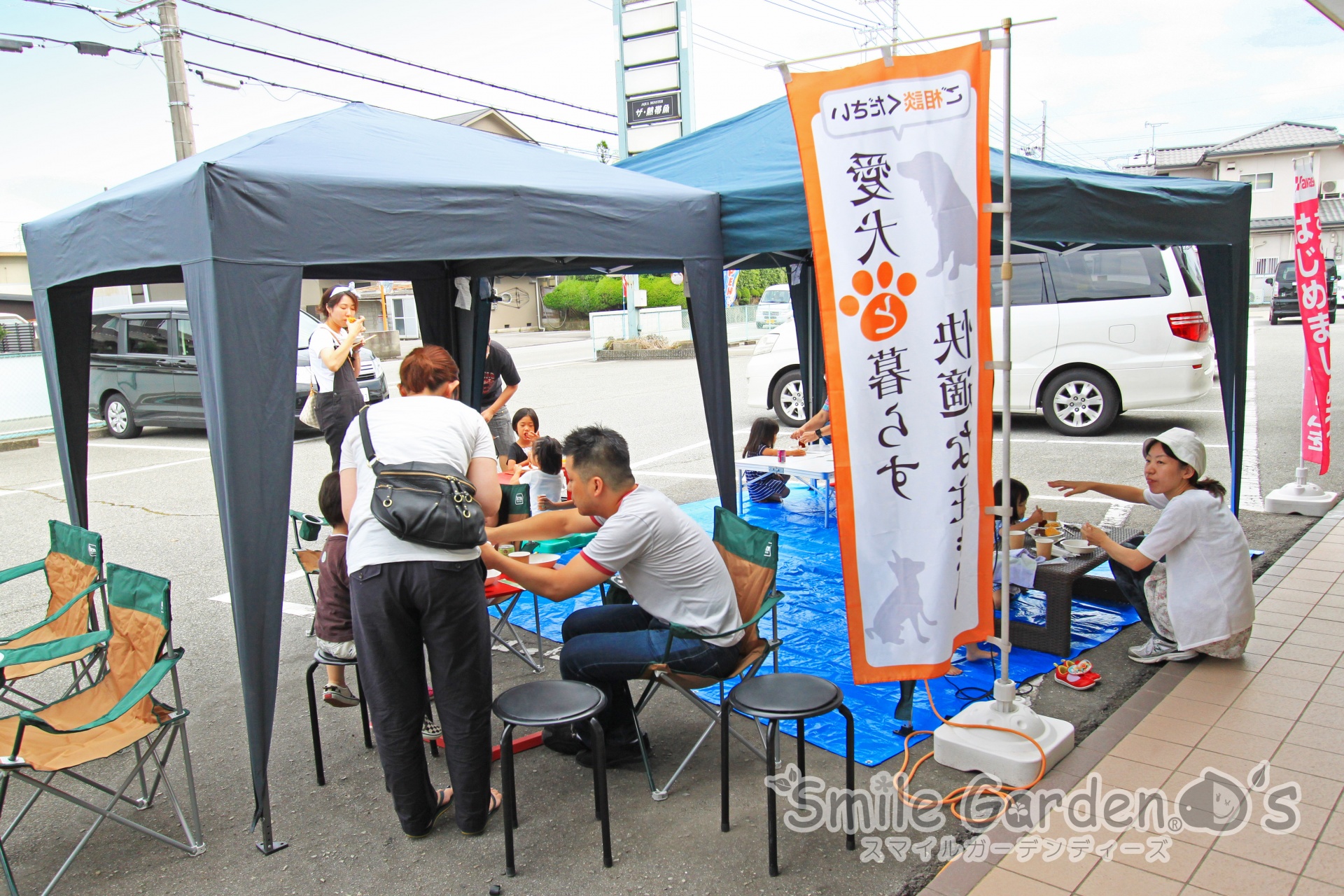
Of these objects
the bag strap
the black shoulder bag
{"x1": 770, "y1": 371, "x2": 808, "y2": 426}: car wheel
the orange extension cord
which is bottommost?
the orange extension cord

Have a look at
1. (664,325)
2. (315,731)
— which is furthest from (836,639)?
(664,325)

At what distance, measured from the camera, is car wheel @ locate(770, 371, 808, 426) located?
35.7 feet

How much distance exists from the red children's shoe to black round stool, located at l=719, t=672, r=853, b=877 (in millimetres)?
1472

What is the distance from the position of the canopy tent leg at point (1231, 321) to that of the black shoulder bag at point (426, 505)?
193 inches

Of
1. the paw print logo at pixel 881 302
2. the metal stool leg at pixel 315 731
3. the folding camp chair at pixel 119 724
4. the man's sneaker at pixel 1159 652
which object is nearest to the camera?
the folding camp chair at pixel 119 724

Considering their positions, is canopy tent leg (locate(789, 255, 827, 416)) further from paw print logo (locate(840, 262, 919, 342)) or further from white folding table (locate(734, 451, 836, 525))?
paw print logo (locate(840, 262, 919, 342))

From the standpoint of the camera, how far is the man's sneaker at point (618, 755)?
3.34 m

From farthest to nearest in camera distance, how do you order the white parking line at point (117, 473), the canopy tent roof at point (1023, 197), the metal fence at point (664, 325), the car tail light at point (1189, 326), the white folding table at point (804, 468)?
the metal fence at point (664, 325), the white parking line at point (117, 473), the car tail light at point (1189, 326), the white folding table at point (804, 468), the canopy tent roof at point (1023, 197)

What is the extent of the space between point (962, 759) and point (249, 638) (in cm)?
250

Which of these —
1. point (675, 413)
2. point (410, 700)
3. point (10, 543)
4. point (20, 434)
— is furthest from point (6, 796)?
point (20, 434)

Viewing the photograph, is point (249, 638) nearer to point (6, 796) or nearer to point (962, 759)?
point (6, 796)

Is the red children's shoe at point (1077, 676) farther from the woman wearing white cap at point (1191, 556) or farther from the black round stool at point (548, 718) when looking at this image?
the black round stool at point (548, 718)

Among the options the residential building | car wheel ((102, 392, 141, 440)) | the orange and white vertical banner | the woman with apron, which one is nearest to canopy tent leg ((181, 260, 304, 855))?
the orange and white vertical banner

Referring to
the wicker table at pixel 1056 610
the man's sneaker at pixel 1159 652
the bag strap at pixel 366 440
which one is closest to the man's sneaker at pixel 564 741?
the bag strap at pixel 366 440
